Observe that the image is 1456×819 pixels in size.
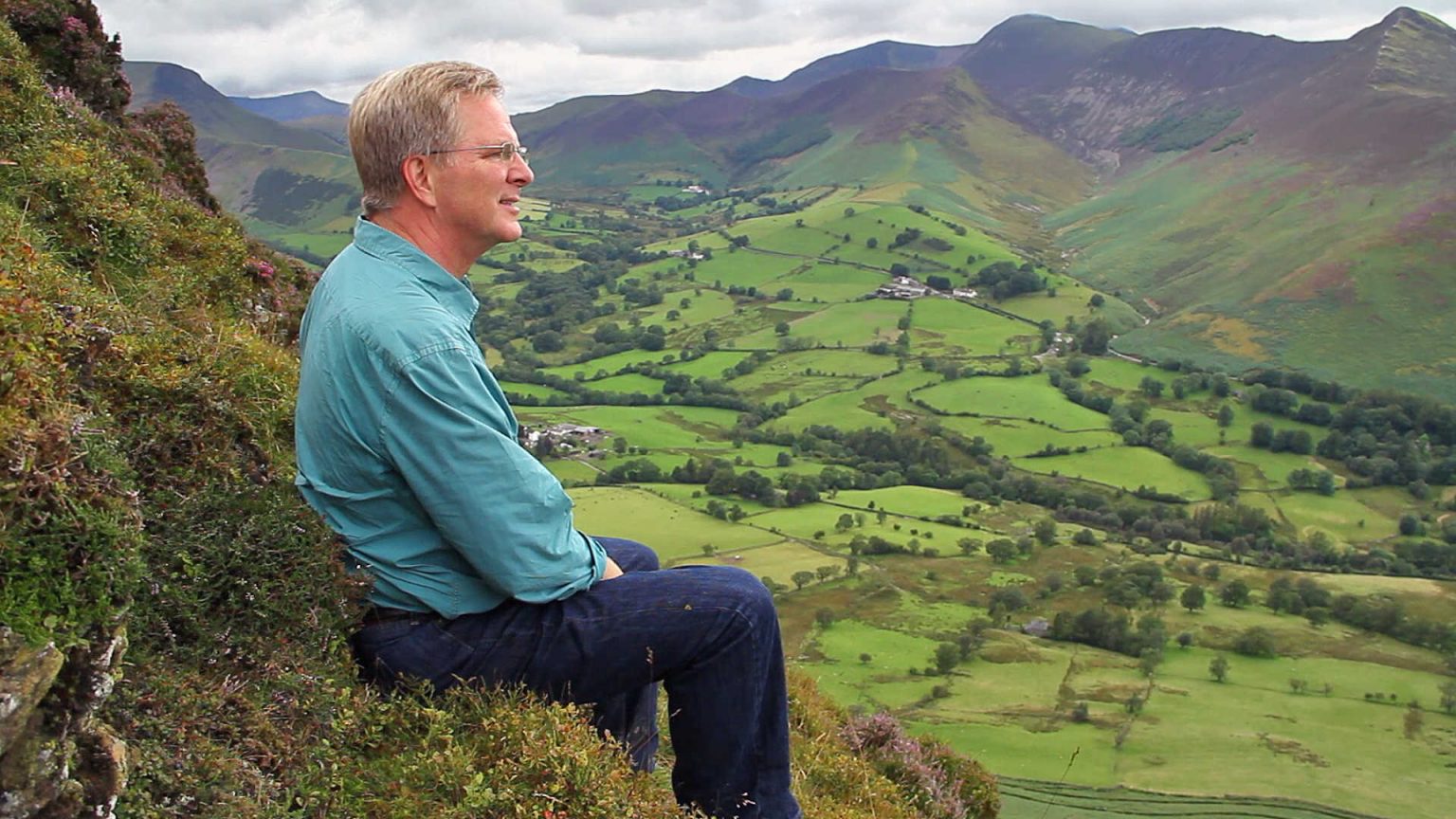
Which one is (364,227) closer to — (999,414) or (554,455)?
(554,455)

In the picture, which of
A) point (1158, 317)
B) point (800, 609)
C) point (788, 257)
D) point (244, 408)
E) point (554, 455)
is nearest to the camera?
point (244, 408)

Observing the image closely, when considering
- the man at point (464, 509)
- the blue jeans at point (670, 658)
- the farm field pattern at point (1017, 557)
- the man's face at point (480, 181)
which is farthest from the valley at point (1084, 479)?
the man's face at point (480, 181)

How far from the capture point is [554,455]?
98.3m

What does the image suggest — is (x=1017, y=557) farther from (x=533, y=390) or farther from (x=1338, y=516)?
(x=533, y=390)

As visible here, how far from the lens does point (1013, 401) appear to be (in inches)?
4680

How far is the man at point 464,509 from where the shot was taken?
4.57 m

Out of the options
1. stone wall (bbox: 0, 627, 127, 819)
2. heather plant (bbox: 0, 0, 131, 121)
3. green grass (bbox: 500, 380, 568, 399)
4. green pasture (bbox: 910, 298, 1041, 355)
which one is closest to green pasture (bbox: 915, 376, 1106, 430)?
green pasture (bbox: 910, 298, 1041, 355)

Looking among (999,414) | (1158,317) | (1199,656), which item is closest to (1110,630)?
(1199,656)

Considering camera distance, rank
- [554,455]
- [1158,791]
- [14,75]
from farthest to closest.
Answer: [554,455]
[1158,791]
[14,75]

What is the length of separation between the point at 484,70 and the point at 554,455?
9480 centimetres

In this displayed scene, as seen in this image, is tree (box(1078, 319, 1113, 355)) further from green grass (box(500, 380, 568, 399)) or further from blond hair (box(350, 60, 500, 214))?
blond hair (box(350, 60, 500, 214))

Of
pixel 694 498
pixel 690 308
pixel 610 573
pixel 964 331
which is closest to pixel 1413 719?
pixel 694 498

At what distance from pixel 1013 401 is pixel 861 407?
19085 mm

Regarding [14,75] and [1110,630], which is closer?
[14,75]
